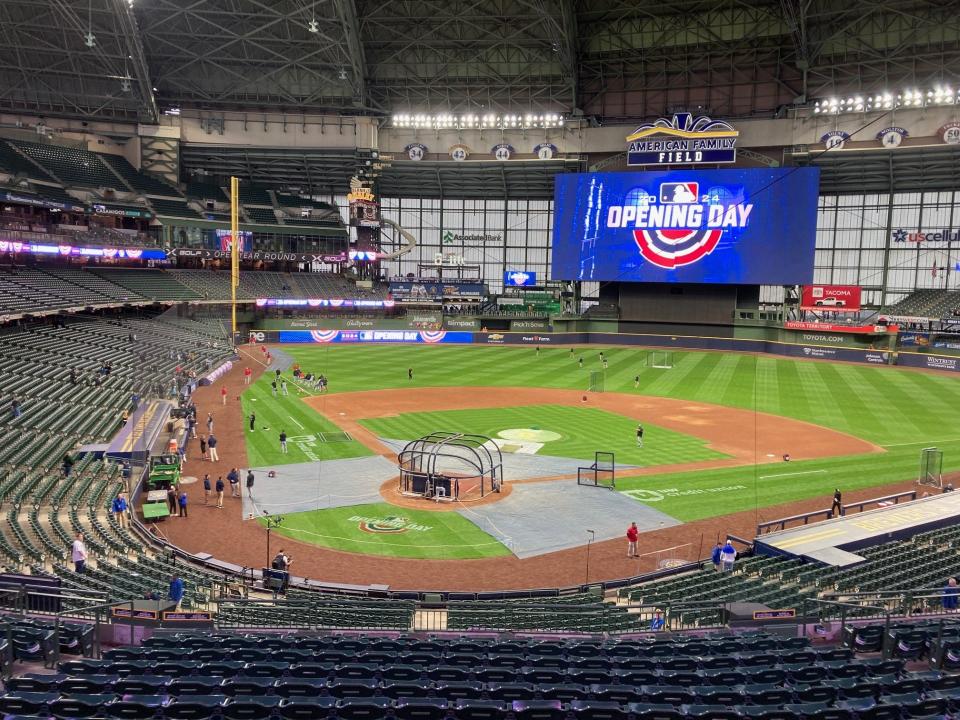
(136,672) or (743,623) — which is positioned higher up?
(136,672)

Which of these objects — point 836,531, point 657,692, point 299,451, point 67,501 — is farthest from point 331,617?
point 299,451

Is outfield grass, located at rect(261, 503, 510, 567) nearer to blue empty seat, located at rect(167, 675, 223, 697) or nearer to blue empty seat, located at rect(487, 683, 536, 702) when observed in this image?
blue empty seat, located at rect(487, 683, 536, 702)

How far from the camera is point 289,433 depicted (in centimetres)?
3931

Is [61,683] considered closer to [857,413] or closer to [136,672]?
[136,672]

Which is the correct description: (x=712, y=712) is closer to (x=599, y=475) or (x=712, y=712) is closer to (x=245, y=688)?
(x=245, y=688)

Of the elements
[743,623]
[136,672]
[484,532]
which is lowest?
[484,532]

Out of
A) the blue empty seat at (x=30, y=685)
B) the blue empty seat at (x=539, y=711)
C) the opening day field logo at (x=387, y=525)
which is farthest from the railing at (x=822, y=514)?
the blue empty seat at (x=30, y=685)

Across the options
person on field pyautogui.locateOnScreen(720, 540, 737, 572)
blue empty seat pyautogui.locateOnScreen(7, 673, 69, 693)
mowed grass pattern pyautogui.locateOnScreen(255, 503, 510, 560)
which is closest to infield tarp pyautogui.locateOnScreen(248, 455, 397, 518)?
mowed grass pattern pyautogui.locateOnScreen(255, 503, 510, 560)

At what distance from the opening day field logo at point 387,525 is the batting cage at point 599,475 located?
788 centimetres

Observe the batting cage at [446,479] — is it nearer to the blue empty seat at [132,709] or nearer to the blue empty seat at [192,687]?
the blue empty seat at [192,687]

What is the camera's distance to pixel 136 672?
32.3 ft

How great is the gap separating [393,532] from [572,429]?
18.2 meters

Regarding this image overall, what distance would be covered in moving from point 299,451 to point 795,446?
26.6 meters

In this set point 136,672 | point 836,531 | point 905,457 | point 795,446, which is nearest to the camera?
point 136,672
